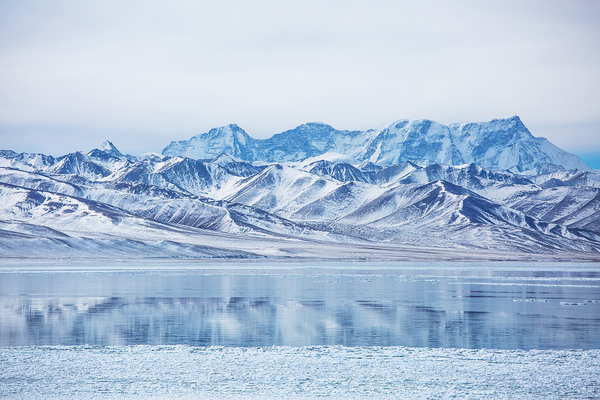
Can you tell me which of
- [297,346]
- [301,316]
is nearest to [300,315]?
[301,316]

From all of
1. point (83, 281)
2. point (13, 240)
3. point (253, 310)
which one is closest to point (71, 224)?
point (13, 240)

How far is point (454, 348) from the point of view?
77.4 ft

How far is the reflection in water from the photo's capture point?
2547cm

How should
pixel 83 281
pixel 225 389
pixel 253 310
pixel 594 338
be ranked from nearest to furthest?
pixel 225 389 → pixel 594 338 → pixel 253 310 → pixel 83 281

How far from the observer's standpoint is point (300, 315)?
106 ft

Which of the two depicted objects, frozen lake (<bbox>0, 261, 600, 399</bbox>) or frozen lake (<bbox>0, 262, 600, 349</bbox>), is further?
frozen lake (<bbox>0, 262, 600, 349</bbox>)

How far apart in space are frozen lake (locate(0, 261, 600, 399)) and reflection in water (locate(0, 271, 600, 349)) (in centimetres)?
8

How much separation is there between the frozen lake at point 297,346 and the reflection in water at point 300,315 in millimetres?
81

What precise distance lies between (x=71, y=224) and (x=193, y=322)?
14632cm

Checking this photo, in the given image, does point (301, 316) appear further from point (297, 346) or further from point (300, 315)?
point (297, 346)

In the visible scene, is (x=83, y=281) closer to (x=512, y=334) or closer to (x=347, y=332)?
(x=347, y=332)

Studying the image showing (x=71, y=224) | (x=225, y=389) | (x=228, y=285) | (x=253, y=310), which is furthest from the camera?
(x=71, y=224)

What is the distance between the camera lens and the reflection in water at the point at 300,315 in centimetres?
2547

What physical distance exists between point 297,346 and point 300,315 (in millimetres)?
8351
